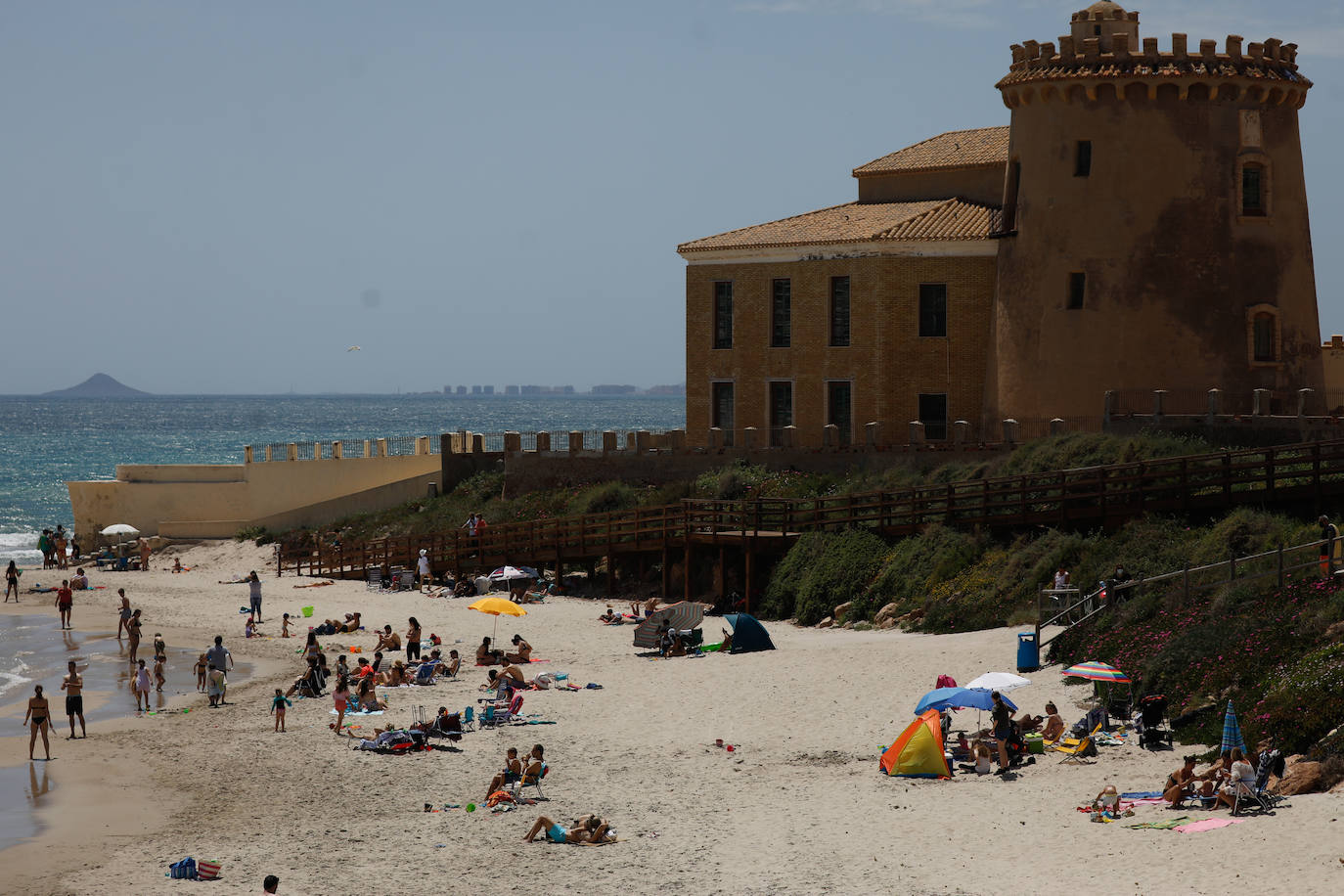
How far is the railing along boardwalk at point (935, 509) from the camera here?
3198cm

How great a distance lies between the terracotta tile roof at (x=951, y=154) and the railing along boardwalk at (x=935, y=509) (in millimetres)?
12772

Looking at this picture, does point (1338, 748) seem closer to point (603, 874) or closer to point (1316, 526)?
point (603, 874)

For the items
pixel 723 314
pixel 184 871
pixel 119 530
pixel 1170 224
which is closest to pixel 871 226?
pixel 723 314

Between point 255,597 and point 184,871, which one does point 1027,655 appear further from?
point 255,597

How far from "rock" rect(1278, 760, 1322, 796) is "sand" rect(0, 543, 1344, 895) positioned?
292 millimetres

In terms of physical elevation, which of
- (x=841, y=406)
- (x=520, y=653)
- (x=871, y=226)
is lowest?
(x=520, y=653)

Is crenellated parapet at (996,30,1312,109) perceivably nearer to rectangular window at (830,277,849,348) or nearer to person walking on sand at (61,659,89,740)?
rectangular window at (830,277,849,348)

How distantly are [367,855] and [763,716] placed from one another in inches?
322

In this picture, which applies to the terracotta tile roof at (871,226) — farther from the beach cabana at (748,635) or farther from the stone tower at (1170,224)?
the beach cabana at (748,635)

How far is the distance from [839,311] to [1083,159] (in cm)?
795

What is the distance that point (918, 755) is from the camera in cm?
2205

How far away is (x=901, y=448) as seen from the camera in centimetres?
4153

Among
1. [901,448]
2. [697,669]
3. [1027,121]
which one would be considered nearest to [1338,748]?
[697,669]

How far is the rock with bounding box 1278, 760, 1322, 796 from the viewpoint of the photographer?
18828 mm
